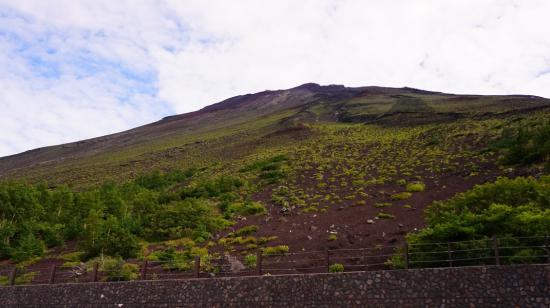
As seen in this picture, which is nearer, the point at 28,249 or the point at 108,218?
the point at 28,249

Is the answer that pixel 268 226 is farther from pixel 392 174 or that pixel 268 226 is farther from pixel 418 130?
pixel 418 130

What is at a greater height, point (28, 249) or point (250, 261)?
point (28, 249)

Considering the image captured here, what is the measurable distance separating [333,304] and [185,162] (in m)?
53.1

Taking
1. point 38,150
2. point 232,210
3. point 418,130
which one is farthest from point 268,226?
point 38,150

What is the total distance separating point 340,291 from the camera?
48.6ft

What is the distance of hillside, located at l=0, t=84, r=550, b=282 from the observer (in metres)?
29.9

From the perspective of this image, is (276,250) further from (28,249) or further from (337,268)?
(28,249)

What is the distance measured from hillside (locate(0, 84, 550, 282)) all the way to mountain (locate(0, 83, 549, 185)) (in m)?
0.52

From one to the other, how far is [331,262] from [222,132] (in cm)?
7013

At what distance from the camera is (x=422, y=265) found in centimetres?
1656

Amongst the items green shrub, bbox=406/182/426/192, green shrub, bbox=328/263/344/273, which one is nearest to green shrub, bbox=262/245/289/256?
green shrub, bbox=328/263/344/273

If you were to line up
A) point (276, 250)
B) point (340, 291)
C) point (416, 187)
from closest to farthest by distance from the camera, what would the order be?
point (340, 291)
point (276, 250)
point (416, 187)

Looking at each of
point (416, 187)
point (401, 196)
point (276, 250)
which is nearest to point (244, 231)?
point (276, 250)

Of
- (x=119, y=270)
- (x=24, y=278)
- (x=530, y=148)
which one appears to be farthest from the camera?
(x=530, y=148)
